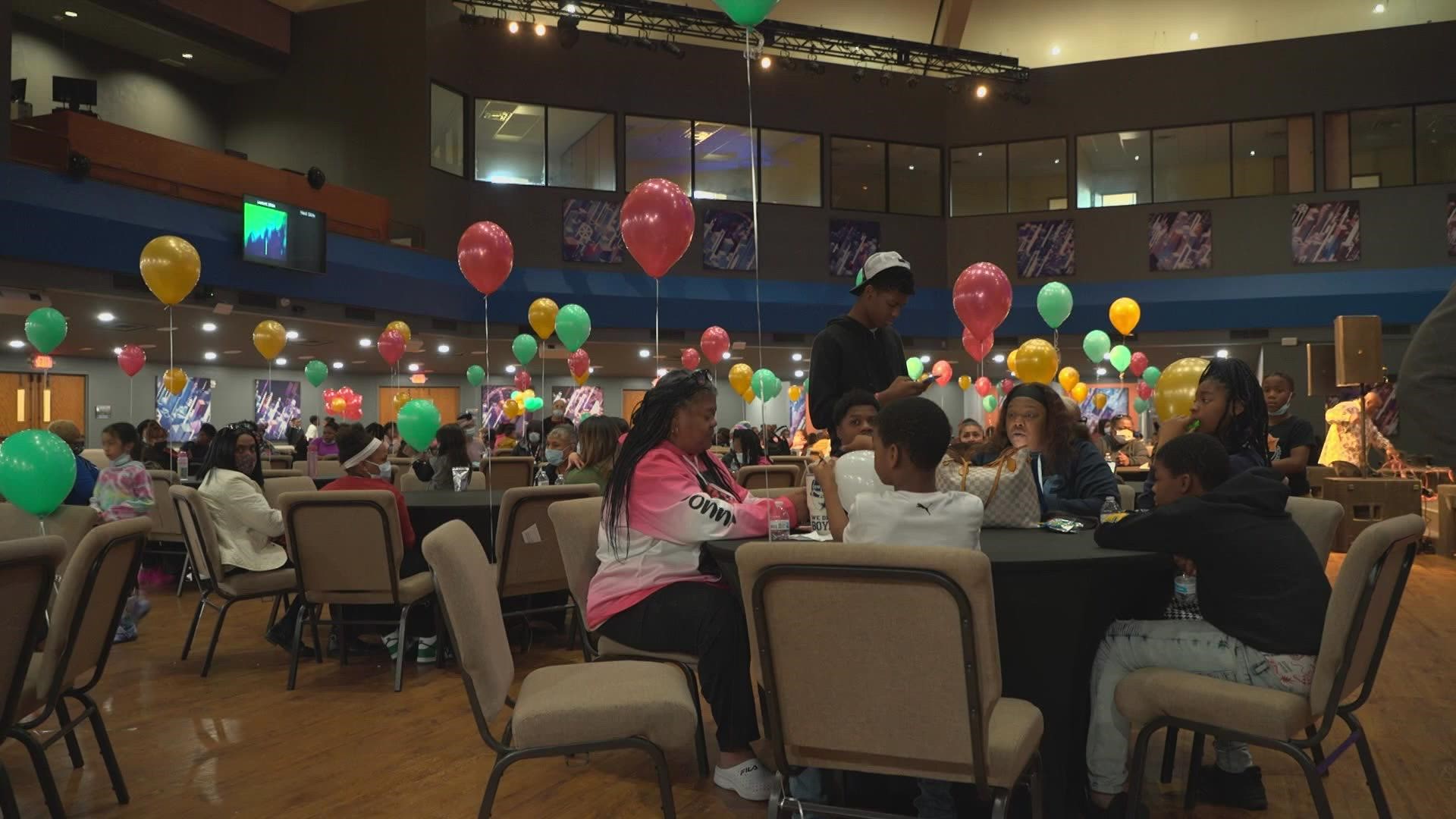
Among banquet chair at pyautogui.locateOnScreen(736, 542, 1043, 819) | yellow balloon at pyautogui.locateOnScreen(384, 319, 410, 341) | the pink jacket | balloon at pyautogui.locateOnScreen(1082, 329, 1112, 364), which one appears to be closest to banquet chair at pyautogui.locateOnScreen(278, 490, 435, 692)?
the pink jacket

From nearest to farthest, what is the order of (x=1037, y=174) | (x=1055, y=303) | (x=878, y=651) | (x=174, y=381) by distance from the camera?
(x=878, y=651) < (x=1055, y=303) < (x=174, y=381) < (x=1037, y=174)

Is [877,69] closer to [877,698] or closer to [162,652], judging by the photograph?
[162,652]

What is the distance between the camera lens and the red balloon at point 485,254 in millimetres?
8062

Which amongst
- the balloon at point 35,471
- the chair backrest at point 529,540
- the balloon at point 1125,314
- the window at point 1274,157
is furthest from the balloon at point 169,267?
the window at point 1274,157

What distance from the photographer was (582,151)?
57.3 feet

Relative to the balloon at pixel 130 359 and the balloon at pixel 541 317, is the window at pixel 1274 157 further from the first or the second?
the balloon at pixel 130 359

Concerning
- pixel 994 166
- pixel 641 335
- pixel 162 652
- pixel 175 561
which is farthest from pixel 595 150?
pixel 162 652

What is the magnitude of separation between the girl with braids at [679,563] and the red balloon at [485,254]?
212 inches

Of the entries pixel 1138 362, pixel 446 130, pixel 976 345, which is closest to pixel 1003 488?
pixel 976 345

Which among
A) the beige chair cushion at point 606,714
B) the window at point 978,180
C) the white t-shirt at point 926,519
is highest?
the window at point 978,180

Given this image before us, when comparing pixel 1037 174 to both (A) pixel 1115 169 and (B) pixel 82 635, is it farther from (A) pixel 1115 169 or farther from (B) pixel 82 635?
(B) pixel 82 635

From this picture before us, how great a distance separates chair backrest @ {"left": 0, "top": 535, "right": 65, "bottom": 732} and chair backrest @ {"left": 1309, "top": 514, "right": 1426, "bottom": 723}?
9.18ft

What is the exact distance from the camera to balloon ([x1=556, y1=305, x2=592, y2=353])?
1097cm

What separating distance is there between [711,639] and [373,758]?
4.62 feet
